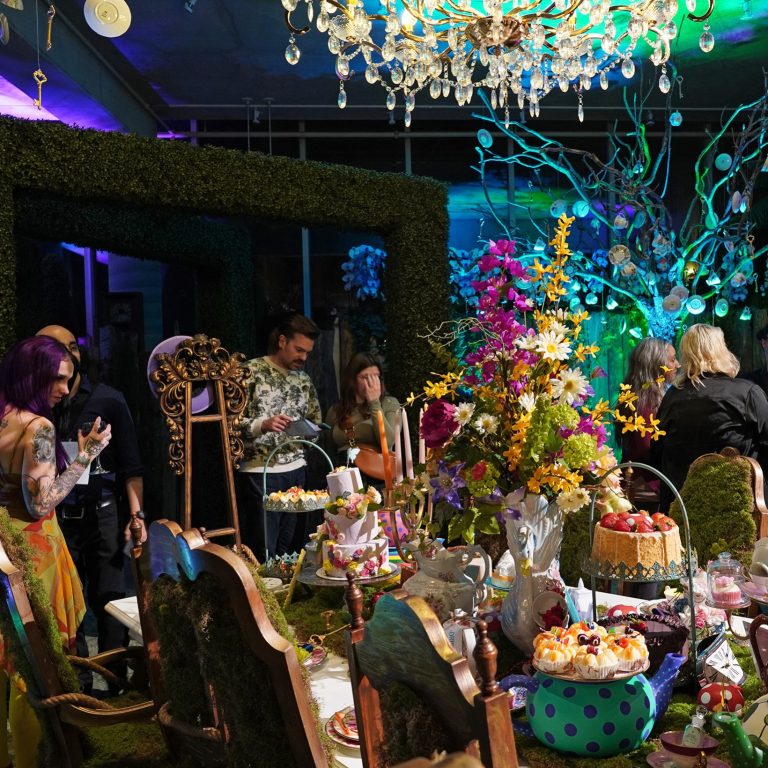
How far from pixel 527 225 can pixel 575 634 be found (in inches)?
300

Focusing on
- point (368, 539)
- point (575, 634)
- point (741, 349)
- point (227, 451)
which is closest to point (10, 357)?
point (227, 451)

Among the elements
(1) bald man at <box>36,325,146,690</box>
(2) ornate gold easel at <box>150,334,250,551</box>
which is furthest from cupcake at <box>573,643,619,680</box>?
(1) bald man at <box>36,325,146,690</box>

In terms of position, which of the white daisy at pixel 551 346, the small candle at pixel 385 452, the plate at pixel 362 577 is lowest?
the plate at pixel 362 577

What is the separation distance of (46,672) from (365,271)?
21.9 ft

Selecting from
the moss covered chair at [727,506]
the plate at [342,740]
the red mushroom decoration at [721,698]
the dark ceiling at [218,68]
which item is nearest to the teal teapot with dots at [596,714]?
the red mushroom decoration at [721,698]

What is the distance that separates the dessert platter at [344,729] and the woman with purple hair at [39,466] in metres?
1.47

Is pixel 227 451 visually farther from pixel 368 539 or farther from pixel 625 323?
pixel 625 323

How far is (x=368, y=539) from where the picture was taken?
2463 millimetres

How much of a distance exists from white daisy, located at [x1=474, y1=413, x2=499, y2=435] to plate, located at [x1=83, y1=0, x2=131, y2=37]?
290cm

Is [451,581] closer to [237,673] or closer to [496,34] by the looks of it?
[237,673]

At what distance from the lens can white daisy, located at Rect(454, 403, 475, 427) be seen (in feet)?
6.13

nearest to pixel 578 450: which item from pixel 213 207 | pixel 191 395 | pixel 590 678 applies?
pixel 590 678

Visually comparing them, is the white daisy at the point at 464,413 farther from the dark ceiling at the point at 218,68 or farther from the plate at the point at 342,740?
the dark ceiling at the point at 218,68

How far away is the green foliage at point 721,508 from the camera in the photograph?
2.60 m
